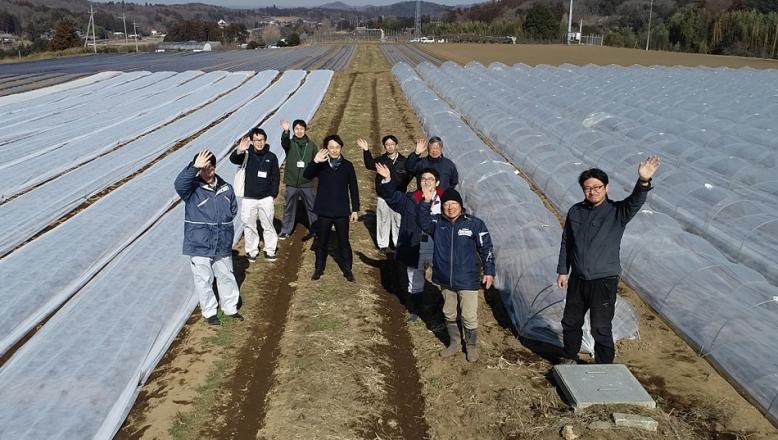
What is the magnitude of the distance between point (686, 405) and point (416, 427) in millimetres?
2786

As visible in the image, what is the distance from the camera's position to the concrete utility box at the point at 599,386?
226 inches

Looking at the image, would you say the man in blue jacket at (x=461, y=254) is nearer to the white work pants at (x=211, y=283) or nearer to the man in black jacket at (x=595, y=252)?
the man in black jacket at (x=595, y=252)

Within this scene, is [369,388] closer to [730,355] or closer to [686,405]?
[686,405]

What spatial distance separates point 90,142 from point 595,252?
16.5 meters

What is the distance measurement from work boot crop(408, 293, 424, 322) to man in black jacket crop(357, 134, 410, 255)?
145 centimetres

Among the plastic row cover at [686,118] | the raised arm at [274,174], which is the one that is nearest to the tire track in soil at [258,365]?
the raised arm at [274,174]

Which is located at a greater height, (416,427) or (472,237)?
(472,237)

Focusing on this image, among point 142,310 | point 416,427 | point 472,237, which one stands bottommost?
point 416,427

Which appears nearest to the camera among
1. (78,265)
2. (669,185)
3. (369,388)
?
(369,388)

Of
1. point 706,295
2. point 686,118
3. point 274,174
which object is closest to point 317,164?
point 274,174

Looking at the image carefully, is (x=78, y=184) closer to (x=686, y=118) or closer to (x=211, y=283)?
(x=211, y=283)

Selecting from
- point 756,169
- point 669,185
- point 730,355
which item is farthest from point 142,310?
point 756,169

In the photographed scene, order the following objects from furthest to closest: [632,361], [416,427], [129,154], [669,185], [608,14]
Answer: [608,14] < [129,154] < [669,185] < [632,361] < [416,427]

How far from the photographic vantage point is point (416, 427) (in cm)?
587
